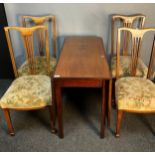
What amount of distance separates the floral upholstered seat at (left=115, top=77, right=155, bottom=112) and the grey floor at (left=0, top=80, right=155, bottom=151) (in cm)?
36

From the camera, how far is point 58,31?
236 centimetres

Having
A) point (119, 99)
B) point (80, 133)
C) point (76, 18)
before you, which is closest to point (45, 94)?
point (80, 133)

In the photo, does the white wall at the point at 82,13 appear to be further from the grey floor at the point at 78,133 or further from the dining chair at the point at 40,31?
the grey floor at the point at 78,133

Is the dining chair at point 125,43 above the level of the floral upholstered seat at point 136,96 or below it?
above

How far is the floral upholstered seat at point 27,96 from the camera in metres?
1.62

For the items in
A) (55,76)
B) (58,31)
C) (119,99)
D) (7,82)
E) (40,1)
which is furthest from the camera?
(7,82)

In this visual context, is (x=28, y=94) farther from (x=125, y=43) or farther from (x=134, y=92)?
(x=125, y=43)

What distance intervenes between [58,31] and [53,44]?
18 centimetres

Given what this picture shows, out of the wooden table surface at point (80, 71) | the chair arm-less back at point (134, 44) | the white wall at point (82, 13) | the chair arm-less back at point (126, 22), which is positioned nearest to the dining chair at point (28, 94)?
the wooden table surface at point (80, 71)

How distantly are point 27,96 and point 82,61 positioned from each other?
58cm

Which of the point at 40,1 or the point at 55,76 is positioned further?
the point at 40,1

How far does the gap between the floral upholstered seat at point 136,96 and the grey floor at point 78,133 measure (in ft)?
1.18

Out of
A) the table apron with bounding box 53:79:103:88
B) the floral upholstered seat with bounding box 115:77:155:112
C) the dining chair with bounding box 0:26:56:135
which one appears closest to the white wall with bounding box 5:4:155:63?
the dining chair with bounding box 0:26:56:135

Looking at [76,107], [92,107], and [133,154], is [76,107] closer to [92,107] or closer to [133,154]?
[92,107]
